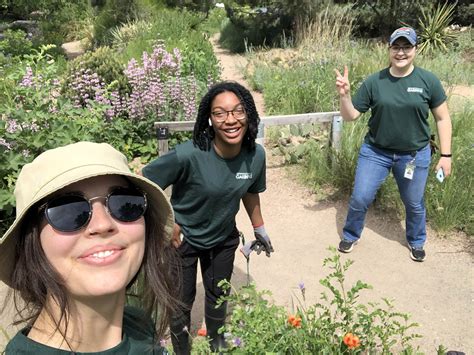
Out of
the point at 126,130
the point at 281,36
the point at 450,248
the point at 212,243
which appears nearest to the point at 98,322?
the point at 212,243

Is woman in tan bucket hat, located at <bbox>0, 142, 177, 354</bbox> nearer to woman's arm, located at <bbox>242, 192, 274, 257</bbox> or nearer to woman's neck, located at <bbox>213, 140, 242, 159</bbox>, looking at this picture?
woman's neck, located at <bbox>213, 140, 242, 159</bbox>

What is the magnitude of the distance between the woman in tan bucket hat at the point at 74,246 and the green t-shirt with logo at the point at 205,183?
42.3 inches

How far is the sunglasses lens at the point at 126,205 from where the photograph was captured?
1112 millimetres

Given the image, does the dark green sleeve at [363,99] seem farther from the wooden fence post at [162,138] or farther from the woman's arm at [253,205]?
the wooden fence post at [162,138]

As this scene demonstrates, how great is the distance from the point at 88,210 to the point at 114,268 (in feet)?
0.50

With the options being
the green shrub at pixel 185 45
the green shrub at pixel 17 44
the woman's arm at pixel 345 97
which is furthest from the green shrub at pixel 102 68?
the green shrub at pixel 17 44

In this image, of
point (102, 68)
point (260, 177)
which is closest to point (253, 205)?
point (260, 177)

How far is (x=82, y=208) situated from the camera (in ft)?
3.51

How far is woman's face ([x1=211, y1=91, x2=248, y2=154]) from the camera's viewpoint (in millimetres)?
2250

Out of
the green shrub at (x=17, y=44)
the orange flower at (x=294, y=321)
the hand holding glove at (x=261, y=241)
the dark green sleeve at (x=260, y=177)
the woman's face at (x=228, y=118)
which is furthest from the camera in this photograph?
the green shrub at (x=17, y=44)

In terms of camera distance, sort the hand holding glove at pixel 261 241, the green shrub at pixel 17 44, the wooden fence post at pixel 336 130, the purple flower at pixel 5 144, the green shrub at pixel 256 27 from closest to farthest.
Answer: the hand holding glove at pixel 261 241, the purple flower at pixel 5 144, the wooden fence post at pixel 336 130, the green shrub at pixel 17 44, the green shrub at pixel 256 27

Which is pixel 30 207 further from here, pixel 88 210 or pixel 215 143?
pixel 215 143

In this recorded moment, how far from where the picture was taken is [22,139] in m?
3.43

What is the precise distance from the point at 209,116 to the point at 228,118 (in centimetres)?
19
